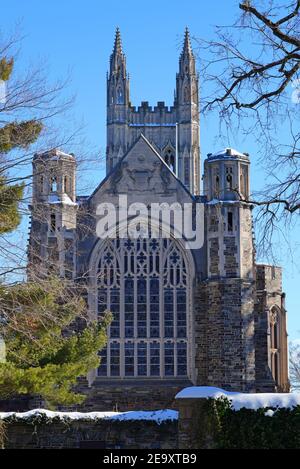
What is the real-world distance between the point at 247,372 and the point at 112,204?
6230mm

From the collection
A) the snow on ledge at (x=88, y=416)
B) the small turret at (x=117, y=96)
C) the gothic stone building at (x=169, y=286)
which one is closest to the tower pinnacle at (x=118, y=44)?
the small turret at (x=117, y=96)

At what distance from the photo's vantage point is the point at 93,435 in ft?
71.4

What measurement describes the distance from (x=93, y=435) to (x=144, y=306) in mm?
7606

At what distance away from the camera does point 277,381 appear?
30250 mm

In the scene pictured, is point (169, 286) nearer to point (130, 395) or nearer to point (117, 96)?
point (130, 395)

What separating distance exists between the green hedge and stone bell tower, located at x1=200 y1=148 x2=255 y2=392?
1128cm

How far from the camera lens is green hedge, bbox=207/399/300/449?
52.2ft

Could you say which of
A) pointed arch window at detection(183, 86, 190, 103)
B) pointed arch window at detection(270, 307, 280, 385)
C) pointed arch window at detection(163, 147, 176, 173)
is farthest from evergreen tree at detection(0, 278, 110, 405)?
pointed arch window at detection(183, 86, 190, 103)

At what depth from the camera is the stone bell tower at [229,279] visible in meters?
27.8

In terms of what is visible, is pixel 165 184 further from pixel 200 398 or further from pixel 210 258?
pixel 200 398

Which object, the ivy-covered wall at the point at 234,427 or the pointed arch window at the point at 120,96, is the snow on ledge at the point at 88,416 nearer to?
the ivy-covered wall at the point at 234,427
